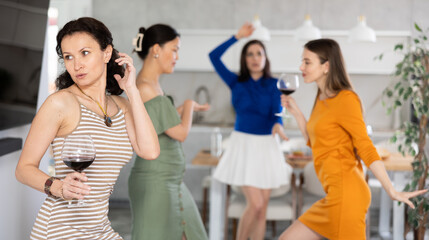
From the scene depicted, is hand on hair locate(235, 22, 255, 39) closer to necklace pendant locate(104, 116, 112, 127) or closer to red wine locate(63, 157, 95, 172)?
necklace pendant locate(104, 116, 112, 127)

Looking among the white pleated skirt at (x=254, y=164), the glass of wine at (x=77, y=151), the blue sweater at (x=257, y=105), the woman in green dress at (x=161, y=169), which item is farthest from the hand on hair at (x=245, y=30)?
the glass of wine at (x=77, y=151)

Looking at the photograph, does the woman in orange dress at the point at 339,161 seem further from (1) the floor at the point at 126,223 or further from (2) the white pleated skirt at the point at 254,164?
(1) the floor at the point at 126,223

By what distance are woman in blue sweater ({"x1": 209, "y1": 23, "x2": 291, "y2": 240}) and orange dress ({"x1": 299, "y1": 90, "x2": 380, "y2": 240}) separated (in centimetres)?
125

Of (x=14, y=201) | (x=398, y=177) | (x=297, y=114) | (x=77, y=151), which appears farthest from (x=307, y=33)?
(x=77, y=151)

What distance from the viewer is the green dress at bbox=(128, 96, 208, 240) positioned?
2.52 metres

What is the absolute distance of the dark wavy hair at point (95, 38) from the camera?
1666 mm

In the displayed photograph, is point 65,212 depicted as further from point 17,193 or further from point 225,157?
point 225,157

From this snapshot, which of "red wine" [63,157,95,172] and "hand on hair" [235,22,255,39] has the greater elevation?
"hand on hair" [235,22,255,39]

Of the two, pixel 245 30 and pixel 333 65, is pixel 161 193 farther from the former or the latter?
pixel 245 30

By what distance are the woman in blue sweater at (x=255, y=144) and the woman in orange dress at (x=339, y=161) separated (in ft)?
3.97

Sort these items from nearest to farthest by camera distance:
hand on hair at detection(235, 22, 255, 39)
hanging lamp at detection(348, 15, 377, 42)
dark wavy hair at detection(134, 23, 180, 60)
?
dark wavy hair at detection(134, 23, 180, 60)
hand on hair at detection(235, 22, 255, 39)
hanging lamp at detection(348, 15, 377, 42)

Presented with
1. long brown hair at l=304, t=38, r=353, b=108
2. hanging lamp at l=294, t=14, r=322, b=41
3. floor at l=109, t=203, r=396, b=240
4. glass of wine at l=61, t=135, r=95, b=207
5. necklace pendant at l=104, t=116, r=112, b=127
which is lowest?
floor at l=109, t=203, r=396, b=240

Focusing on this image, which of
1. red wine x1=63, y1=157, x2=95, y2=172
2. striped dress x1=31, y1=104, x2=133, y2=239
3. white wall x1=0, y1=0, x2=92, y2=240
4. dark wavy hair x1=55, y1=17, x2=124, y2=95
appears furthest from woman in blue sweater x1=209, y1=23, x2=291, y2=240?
red wine x1=63, y1=157, x2=95, y2=172

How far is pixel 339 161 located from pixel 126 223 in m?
3.37
